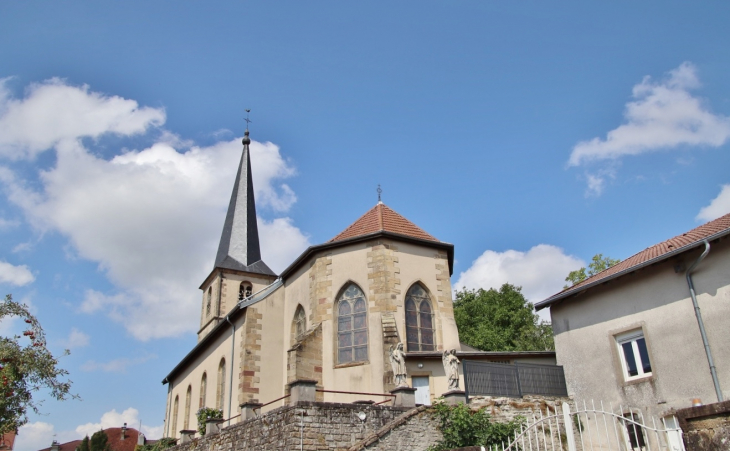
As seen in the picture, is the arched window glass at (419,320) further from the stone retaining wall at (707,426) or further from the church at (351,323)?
the stone retaining wall at (707,426)

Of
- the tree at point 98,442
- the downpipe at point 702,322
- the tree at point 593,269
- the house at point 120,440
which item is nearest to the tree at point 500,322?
the tree at point 593,269

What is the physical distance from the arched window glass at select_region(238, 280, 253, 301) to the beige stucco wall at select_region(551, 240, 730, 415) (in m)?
25.2

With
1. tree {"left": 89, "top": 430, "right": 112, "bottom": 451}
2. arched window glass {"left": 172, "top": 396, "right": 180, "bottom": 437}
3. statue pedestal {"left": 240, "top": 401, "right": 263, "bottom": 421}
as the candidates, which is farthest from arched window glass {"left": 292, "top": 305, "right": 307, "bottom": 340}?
tree {"left": 89, "top": 430, "right": 112, "bottom": 451}

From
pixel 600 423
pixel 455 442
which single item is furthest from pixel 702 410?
pixel 600 423

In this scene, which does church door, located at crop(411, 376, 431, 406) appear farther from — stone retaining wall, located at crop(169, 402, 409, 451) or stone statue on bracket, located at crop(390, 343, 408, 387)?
stone retaining wall, located at crop(169, 402, 409, 451)

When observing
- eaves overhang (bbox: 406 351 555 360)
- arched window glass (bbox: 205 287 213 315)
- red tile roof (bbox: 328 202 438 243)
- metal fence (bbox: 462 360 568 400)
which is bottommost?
metal fence (bbox: 462 360 568 400)

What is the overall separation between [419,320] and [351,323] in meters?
2.19

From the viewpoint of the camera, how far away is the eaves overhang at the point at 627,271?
12942 millimetres

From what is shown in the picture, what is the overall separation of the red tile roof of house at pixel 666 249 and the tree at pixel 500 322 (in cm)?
1690

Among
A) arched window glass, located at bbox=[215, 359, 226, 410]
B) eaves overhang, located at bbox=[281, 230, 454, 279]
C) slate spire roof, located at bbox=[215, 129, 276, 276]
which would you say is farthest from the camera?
slate spire roof, located at bbox=[215, 129, 276, 276]

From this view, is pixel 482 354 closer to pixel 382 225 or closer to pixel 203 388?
pixel 382 225

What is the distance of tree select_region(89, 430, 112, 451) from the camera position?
131 ft

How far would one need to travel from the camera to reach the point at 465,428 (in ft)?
45.4

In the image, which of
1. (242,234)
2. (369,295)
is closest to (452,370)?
(369,295)
